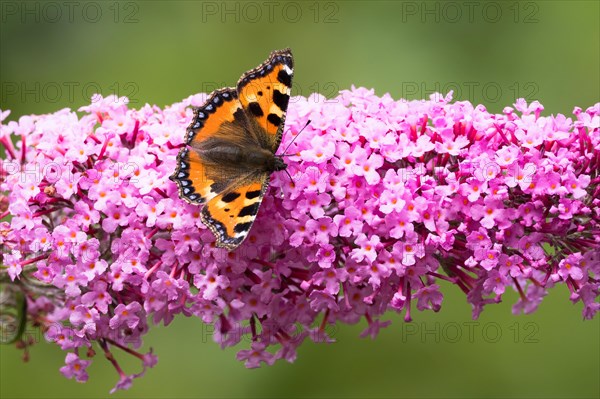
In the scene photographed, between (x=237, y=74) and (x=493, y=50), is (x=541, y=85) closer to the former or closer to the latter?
(x=493, y=50)

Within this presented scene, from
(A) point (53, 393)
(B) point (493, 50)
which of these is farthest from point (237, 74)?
(A) point (53, 393)

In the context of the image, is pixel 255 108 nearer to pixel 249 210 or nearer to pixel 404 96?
pixel 249 210

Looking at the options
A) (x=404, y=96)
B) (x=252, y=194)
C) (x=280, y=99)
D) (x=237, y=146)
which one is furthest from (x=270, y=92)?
(x=404, y=96)

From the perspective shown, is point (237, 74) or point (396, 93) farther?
point (237, 74)

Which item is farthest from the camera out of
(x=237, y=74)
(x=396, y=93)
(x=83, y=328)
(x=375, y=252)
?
(x=237, y=74)

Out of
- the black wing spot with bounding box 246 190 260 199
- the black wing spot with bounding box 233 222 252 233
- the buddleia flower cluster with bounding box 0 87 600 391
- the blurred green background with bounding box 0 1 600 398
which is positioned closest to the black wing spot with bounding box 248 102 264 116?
the buddleia flower cluster with bounding box 0 87 600 391

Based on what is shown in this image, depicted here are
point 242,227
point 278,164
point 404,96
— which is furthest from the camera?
point 404,96

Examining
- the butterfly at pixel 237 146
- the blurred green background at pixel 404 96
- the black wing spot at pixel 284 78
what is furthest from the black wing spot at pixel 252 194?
the blurred green background at pixel 404 96

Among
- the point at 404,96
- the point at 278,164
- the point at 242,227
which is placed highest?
the point at 404,96
